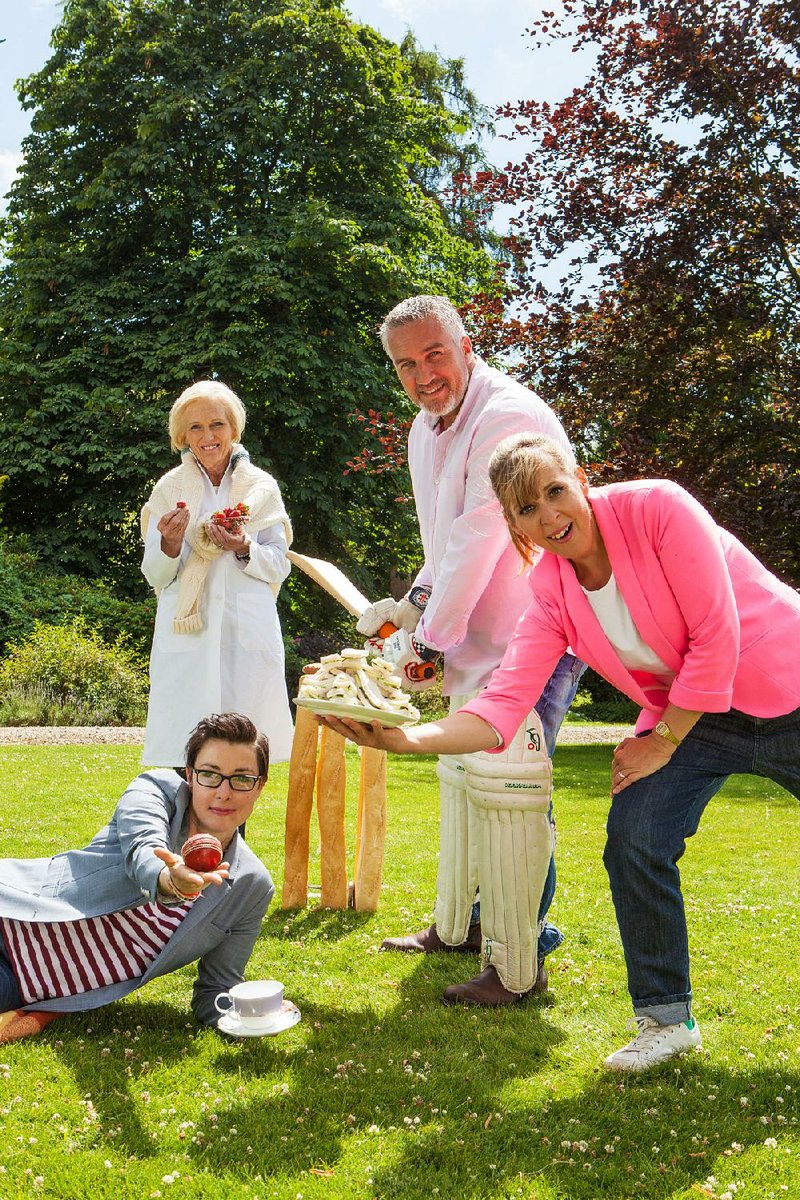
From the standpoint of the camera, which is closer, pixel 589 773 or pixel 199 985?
pixel 199 985

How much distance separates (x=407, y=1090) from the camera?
2.76m

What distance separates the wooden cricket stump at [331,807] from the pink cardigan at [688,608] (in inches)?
67.9

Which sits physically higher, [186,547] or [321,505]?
[321,505]

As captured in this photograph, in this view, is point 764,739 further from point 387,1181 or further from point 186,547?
point 186,547

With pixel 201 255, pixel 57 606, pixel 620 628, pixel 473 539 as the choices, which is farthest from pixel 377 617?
pixel 201 255

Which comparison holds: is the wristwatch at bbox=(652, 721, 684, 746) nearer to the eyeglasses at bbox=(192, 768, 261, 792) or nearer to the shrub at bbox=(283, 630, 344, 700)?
the eyeglasses at bbox=(192, 768, 261, 792)

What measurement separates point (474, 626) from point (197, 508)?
1329 millimetres

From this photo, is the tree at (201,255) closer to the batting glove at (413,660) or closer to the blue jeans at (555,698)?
the batting glove at (413,660)

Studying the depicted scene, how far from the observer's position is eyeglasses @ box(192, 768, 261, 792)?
324 centimetres

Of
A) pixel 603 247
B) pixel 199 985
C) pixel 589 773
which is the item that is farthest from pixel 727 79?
pixel 199 985

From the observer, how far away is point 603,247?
11031 mm

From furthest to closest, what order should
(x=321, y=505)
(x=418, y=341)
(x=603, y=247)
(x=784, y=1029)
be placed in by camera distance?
(x=321, y=505) < (x=603, y=247) < (x=418, y=341) < (x=784, y=1029)

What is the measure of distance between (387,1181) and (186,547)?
258 cm

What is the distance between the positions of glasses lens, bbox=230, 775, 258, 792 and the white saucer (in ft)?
2.16
